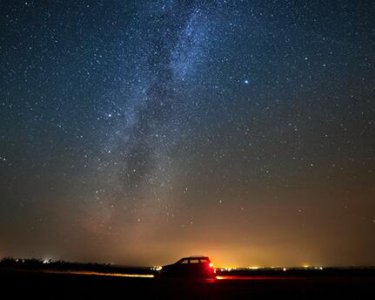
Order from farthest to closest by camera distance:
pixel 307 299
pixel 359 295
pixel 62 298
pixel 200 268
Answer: pixel 200 268
pixel 359 295
pixel 307 299
pixel 62 298

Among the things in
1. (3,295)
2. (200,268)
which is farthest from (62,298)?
(200,268)

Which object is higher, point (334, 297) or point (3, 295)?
point (3, 295)

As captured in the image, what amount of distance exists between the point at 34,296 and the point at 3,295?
71 centimetres

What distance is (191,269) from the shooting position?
22438mm

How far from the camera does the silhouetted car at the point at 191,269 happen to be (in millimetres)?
22128

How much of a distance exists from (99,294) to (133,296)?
0.96 meters

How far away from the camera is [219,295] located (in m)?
10.5

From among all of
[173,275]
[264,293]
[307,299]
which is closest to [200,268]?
[173,275]

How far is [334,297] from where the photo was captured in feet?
33.7

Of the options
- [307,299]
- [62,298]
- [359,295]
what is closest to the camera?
[62,298]

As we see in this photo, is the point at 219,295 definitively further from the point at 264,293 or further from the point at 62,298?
the point at 62,298

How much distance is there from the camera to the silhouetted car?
22128 millimetres

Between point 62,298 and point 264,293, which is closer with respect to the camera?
point 62,298

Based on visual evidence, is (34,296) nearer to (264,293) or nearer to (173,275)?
(264,293)
